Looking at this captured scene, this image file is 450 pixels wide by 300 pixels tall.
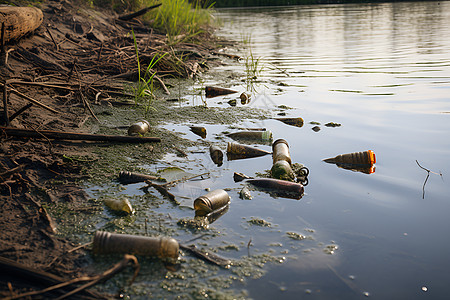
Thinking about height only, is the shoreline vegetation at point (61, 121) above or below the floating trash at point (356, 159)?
above

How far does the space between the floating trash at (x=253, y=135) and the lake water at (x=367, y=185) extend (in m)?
0.22

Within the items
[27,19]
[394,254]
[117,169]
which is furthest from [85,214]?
[27,19]

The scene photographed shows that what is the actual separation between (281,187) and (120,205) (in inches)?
40.7

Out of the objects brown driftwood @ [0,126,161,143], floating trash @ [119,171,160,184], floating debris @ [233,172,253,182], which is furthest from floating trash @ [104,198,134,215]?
brown driftwood @ [0,126,161,143]

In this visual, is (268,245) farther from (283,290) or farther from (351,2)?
(351,2)

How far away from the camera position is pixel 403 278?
6.19 ft

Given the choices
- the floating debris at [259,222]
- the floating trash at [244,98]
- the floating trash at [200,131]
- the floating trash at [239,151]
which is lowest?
the floating debris at [259,222]

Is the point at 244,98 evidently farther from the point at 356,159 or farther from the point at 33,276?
the point at 33,276

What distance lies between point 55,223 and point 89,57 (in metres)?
4.25

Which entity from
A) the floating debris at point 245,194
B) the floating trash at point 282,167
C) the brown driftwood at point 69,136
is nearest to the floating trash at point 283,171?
the floating trash at point 282,167

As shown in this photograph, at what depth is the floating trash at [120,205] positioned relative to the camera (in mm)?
2436

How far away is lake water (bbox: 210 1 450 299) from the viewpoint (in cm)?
188

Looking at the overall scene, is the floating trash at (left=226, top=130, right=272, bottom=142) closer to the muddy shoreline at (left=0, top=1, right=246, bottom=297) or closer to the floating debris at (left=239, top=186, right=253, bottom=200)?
the muddy shoreline at (left=0, top=1, right=246, bottom=297)

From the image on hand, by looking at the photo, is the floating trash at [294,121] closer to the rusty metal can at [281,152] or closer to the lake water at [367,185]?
the lake water at [367,185]
